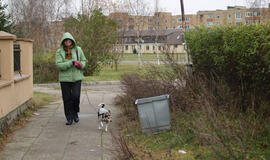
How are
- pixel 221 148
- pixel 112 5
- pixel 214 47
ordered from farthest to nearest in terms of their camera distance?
pixel 112 5 < pixel 214 47 < pixel 221 148

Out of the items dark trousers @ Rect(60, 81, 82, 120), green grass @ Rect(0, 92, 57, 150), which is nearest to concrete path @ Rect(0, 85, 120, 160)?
green grass @ Rect(0, 92, 57, 150)

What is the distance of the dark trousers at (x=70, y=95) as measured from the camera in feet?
29.4

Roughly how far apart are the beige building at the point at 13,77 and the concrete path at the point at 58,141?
453 millimetres

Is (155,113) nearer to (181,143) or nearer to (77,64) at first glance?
(181,143)

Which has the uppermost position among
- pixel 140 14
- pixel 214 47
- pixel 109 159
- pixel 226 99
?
pixel 140 14

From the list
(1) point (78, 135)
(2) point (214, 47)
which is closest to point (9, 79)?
(1) point (78, 135)

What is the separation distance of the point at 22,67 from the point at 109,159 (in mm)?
6069

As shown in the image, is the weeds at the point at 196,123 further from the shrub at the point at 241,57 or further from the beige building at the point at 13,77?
the beige building at the point at 13,77

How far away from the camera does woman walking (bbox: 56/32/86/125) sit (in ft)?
29.0

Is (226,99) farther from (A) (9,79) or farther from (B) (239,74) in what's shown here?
(A) (9,79)

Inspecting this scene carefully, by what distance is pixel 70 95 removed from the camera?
9055 millimetres

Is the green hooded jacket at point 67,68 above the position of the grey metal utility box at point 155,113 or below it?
above

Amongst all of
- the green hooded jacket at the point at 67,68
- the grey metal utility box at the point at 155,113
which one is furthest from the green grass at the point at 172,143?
the green hooded jacket at the point at 67,68

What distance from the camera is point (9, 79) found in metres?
8.81
